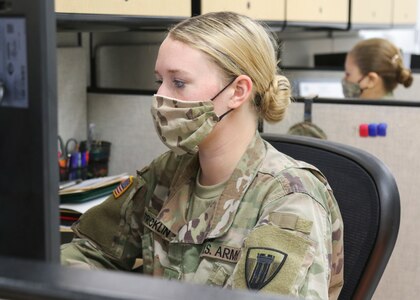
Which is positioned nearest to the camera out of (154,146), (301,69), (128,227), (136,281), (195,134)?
(136,281)

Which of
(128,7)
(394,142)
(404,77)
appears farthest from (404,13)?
(128,7)

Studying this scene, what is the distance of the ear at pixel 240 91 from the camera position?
117 centimetres

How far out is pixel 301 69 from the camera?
10.2ft

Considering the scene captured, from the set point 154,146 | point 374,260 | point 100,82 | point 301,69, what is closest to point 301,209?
point 374,260

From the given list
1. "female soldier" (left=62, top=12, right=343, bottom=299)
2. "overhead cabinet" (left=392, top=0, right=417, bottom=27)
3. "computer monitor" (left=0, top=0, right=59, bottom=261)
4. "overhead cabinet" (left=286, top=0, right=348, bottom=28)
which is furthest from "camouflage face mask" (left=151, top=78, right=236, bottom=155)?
"overhead cabinet" (left=392, top=0, right=417, bottom=27)

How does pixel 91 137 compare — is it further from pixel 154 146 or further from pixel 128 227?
pixel 128 227

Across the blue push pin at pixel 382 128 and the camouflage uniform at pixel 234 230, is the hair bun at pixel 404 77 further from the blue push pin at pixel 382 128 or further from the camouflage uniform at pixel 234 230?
the camouflage uniform at pixel 234 230

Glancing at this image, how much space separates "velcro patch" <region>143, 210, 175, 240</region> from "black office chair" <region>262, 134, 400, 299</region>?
29 centimetres

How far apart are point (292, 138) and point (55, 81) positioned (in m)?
0.89

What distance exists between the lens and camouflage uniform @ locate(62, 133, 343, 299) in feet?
3.28

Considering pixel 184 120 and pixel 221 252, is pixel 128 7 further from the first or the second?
pixel 221 252

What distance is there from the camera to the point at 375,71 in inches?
109

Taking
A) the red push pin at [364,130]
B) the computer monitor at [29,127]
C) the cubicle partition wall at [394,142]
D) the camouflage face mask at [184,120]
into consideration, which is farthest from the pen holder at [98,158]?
the computer monitor at [29,127]

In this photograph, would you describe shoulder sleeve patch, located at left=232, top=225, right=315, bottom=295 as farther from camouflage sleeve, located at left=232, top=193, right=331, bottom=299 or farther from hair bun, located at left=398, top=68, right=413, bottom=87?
hair bun, located at left=398, top=68, right=413, bottom=87
